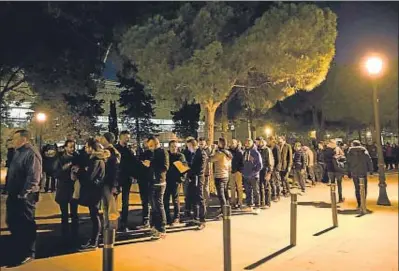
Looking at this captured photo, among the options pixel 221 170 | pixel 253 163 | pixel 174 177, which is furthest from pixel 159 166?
pixel 253 163

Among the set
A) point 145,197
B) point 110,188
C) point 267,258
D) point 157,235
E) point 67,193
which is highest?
point 110,188

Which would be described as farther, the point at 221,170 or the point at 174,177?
the point at 221,170

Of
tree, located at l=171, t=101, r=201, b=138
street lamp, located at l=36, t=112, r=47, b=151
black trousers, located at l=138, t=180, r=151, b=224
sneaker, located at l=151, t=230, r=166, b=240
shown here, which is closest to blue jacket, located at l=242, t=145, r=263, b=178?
black trousers, located at l=138, t=180, r=151, b=224

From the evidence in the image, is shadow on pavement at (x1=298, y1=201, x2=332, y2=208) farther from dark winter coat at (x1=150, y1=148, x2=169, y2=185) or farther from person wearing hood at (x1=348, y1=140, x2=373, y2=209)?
dark winter coat at (x1=150, y1=148, x2=169, y2=185)

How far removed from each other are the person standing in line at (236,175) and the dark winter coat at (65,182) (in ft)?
14.5

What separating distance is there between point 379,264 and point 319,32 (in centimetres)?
863

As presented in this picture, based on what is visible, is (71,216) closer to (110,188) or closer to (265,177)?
(110,188)

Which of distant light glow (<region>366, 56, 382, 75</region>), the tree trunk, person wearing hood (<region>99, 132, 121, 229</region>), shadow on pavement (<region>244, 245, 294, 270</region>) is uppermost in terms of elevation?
the tree trunk

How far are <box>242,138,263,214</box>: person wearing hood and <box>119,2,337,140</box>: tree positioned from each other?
2780 millimetres

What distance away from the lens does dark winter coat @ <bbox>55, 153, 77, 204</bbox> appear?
7508 millimetres

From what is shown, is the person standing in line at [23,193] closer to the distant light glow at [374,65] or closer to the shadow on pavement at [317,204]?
the distant light glow at [374,65]

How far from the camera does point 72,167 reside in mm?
7477

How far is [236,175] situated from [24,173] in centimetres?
608

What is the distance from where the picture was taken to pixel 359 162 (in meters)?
10.4
